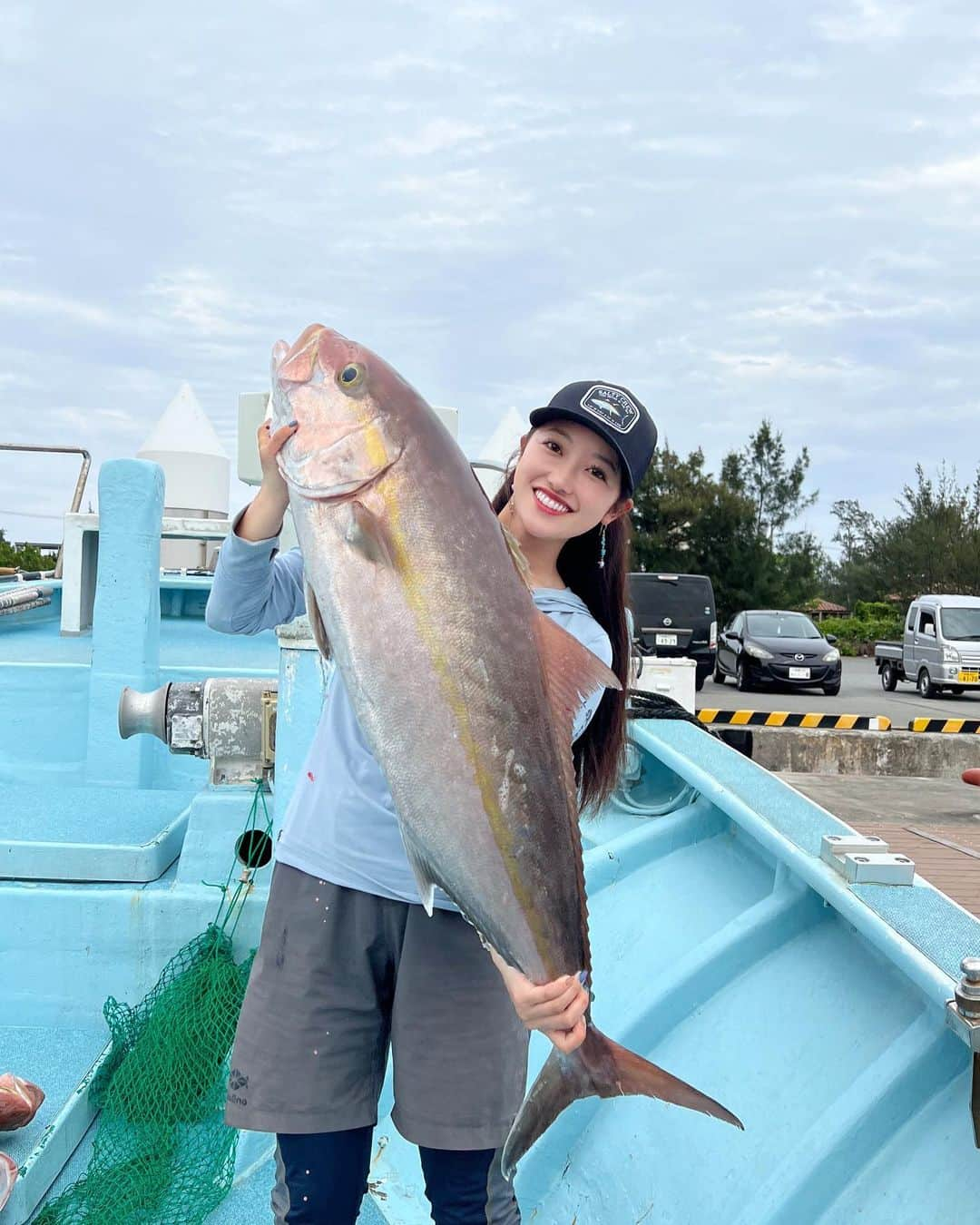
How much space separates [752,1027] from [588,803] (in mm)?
857

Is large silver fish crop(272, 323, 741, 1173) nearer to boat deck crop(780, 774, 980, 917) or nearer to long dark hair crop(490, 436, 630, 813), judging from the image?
long dark hair crop(490, 436, 630, 813)

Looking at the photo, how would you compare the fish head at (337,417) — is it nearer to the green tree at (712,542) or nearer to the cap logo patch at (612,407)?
the cap logo patch at (612,407)

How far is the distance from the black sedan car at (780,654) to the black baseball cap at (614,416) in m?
19.9

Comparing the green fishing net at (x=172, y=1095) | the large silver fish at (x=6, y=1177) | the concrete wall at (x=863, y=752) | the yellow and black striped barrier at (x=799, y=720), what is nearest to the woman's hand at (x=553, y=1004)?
the green fishing net at (x=172, y=1095)

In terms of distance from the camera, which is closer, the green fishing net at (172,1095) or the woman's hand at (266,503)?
the woman's hand at (266,503)

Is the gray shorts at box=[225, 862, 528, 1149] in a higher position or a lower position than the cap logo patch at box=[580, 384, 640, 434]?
lower

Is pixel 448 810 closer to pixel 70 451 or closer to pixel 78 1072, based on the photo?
pixel 78 1072

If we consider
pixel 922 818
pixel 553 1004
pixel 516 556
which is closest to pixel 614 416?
pixel 516 556

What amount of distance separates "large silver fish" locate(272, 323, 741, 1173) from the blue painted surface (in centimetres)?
73

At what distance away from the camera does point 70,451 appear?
8258 millimetres

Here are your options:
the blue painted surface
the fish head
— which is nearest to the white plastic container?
the blue painted surface

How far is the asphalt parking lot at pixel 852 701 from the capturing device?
18.2 metres

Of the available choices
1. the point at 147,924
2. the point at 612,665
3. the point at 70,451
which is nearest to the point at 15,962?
the point at 147,924

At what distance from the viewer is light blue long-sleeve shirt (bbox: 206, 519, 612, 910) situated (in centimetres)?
187
